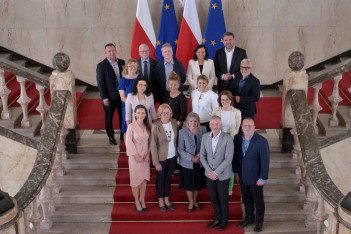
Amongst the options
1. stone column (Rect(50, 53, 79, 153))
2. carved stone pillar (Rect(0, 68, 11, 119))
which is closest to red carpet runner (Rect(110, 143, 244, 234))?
stone column (Rect(50, 53, 79, 153))

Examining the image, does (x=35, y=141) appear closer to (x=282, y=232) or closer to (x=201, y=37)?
(x=282, y=232)

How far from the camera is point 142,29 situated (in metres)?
8.48

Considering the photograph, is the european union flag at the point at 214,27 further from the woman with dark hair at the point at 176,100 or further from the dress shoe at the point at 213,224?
the dress shoe at the point at 213,224

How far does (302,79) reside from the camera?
6.32 metres

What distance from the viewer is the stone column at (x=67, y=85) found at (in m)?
6.41

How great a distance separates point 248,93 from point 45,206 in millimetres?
2827

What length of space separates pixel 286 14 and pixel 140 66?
142 inches

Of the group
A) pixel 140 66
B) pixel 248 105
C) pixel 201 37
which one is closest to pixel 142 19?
pixel 201 37

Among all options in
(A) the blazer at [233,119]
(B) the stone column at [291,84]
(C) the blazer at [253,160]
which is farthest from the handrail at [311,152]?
(A) the blazer at [233,119]

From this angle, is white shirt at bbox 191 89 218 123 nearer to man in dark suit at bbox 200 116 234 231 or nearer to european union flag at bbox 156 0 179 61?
man in dark suit at bbox 200 116 234 231

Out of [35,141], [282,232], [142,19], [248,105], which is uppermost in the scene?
[142,19]

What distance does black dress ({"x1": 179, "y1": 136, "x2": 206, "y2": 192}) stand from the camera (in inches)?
227

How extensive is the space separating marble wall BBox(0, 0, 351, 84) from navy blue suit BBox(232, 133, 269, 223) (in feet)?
12.8

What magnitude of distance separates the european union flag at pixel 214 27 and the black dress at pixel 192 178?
3.24m
